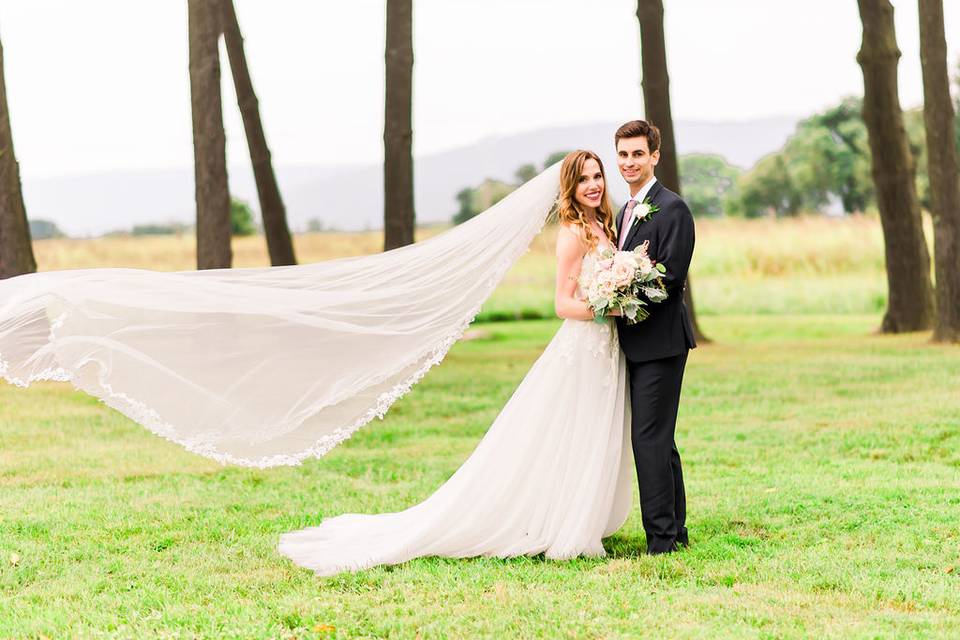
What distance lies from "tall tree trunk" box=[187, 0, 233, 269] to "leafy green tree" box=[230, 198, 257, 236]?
30.2 meters

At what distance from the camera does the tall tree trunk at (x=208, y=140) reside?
13.1 meters

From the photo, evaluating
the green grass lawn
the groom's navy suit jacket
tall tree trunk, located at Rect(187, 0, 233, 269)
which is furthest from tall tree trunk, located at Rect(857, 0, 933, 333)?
the groom's navy suit jacket

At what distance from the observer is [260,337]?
7039 millimetres

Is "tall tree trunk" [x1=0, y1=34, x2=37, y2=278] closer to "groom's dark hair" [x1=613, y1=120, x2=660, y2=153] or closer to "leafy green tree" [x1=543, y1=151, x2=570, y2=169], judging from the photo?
"leafy green tree" [x1=543, y1=151, x2=570, y2=169]

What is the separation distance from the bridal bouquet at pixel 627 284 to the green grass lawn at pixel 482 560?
142cm

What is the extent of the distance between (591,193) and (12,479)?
6.25 m

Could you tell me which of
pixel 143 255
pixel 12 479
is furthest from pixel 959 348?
pixel 143 255

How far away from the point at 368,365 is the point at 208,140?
23.6 ft

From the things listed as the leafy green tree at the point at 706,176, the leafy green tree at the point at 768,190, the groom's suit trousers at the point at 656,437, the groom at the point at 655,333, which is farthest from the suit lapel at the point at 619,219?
the leafy green tree at the point at 706,176

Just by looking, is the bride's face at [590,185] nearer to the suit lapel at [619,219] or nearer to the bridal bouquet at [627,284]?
the suit lapel at [619,219]

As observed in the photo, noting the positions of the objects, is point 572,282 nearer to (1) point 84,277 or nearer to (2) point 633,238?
(2) point 633,238

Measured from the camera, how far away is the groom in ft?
20.6

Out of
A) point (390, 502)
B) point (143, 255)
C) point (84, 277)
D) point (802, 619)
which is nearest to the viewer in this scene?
point (802, 619)

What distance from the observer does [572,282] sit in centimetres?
650
